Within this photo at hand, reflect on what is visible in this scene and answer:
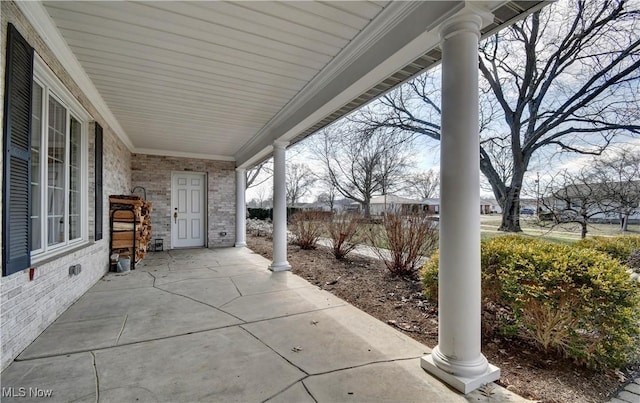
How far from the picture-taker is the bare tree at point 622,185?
525 centimetres

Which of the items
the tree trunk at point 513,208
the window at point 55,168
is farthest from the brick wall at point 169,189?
the tree trunk at point 513,208

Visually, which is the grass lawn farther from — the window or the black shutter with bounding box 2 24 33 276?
the window

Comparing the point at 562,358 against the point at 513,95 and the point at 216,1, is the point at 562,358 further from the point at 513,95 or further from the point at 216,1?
the point at 513,95

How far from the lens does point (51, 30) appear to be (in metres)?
2.57

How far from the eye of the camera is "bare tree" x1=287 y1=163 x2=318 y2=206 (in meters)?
23.4

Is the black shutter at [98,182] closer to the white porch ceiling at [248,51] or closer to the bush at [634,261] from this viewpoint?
the white porch ceiling at [248,51]

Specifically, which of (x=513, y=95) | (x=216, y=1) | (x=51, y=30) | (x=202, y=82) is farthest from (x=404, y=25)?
(x=513, y=95)

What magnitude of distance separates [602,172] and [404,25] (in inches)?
237

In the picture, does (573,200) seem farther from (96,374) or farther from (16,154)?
(16,154)

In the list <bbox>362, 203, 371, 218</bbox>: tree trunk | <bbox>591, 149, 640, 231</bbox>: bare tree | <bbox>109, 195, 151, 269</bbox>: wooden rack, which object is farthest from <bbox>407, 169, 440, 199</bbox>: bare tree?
<bbox>109, 195, 151, 269</bbox>: wooden rack

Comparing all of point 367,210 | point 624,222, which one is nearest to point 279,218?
point 624,222

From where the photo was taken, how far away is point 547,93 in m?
10.3

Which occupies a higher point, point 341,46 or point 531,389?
point 341,46

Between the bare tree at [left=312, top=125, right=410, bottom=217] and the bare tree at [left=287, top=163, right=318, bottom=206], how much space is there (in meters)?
3.42
